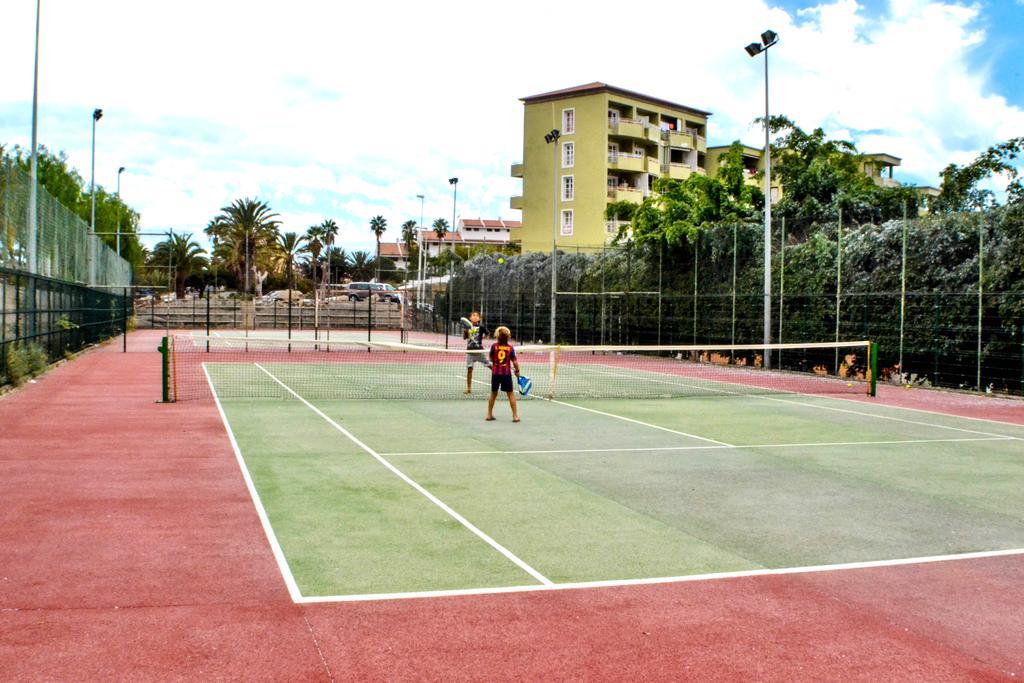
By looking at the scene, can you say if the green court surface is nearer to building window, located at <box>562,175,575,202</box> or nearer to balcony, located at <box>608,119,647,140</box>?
building window, located at <box>562,175,575,202</box>

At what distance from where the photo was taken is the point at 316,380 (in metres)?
24.2

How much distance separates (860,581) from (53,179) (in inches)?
1931

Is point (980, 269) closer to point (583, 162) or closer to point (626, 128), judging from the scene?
point (583, 162)

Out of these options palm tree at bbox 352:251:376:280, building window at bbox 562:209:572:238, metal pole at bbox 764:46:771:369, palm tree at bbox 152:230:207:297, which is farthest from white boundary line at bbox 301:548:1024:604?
palm tree at bbox 352:251:376:280

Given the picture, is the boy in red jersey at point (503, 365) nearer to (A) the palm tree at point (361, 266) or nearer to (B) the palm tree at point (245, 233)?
(B) the palm tree at point (245, 233)

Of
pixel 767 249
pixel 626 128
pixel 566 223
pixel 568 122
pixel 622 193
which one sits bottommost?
pixel 767 249

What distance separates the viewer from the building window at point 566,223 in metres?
67.9

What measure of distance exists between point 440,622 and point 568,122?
65461mm

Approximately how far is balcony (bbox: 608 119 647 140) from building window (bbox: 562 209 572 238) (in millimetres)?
6313

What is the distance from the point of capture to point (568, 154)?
225 feet

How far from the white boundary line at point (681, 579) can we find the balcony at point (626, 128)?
6233 cm

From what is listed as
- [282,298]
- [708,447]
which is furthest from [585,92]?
[708,447]

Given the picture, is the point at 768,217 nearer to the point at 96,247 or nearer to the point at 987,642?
the point at 987,642

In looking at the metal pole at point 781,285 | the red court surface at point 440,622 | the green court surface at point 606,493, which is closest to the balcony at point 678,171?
the metal pole at point 781,285
